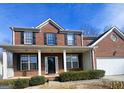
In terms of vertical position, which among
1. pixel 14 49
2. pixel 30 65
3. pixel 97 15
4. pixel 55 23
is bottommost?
pixel 30 65

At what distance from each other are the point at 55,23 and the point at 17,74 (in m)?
7.01

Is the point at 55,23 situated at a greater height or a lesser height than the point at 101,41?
greater

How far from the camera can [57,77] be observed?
21.9m

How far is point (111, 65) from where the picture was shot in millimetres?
26141

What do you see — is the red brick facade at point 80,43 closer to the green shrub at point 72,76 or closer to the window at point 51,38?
the window at point 51,38

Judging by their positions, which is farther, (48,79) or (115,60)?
(115,60)

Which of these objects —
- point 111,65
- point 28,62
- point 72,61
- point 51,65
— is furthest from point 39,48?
point 111,65

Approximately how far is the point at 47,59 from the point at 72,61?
2.90 meters

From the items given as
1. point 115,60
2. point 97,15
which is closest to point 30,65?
point 115,60

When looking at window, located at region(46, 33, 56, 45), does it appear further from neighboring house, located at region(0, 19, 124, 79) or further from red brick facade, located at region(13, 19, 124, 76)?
red brick facade, located at region(13, 19, 124, 76)

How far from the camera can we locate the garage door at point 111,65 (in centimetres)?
2566

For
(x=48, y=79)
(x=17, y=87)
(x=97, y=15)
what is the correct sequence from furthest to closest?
(x=97, y=15)
(x=48, y=79)
(x=17, y=87)

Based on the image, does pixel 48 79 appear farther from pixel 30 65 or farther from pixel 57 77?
pixel 30 65

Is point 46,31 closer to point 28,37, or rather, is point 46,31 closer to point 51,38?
point 51,38
